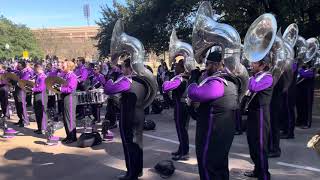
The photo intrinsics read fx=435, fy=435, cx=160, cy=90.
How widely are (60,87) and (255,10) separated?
14.2m

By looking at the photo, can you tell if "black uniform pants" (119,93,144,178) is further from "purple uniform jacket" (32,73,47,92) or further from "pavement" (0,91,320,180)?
"purple uniform jacket" (32,73,47,92)

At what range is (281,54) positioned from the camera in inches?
301

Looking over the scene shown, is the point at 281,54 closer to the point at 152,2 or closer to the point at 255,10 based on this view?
the point at 255,10

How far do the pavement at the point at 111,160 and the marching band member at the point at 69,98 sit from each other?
1.14 feet

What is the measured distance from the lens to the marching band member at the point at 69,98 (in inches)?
376

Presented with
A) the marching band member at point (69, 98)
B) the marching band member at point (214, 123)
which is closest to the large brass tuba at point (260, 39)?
the marching band member at point (214, 123)

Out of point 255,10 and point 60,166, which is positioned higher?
point 255,10

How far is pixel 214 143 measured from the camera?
493 cm

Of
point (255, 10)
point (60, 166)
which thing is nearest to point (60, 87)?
point (60, 166)

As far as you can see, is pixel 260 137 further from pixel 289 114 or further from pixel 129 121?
pixel 289 114

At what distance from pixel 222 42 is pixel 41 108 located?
6.62 meters

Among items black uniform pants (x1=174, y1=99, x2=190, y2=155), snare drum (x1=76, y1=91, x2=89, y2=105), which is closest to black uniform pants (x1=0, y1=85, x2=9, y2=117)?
snare drum (x1=76, y1=91, x2=89, y2=105)

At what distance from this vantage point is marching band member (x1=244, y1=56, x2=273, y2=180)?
629 centimetres

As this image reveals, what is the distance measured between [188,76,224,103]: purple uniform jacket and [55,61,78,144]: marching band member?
16.8 feet
